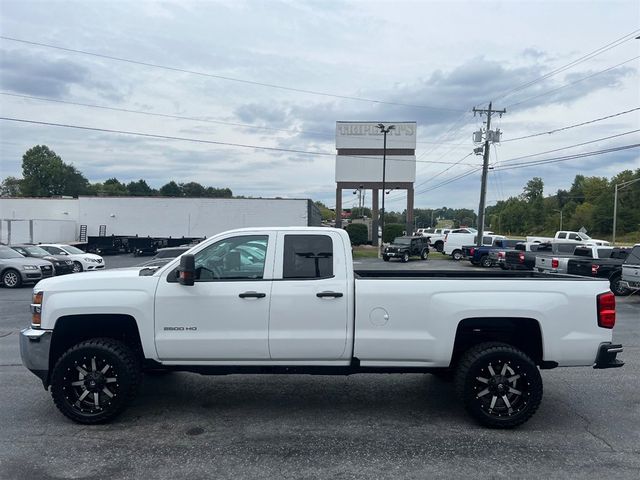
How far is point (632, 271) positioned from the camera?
1373 cm

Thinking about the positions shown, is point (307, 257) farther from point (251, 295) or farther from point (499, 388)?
point (499, 388)

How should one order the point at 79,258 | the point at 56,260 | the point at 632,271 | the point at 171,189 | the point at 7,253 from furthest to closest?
1. the point at 171,189
2. the point at 79,258
3. the point at 56,260
4. the point at 7,253
5. the point at 632,271

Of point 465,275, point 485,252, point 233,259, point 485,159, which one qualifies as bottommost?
point 485,252

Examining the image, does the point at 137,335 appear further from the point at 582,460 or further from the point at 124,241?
the point at 124,241

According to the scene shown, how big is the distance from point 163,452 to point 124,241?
3767cm

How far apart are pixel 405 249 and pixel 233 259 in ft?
95.5

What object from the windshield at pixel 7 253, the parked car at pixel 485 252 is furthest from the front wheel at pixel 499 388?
the parked car at pixel 485 252

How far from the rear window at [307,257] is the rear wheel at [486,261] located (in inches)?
1024

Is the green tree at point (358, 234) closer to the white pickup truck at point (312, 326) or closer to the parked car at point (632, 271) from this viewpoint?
the parked car at point (632, 271)

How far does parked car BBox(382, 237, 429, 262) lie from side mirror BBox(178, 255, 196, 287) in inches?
1141

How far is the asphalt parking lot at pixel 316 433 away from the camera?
13.2 ft

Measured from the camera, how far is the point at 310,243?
5070 mm

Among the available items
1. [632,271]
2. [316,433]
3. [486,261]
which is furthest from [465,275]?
[486,261]

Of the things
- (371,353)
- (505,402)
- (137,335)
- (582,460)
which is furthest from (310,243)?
(582,460)
